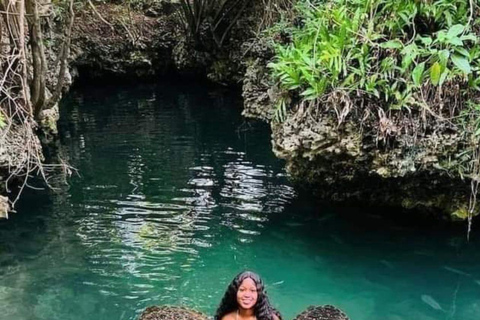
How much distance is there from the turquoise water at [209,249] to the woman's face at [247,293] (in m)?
1.56

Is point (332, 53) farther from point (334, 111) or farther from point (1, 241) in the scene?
point (1, 241)

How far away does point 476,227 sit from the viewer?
704 cm

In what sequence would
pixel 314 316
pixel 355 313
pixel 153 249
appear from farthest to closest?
pixel 153 249 → pixel 355 313 → pixel 314 316

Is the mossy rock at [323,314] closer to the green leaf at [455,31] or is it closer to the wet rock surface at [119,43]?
the green leaf at [455,31]

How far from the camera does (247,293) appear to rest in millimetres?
4129

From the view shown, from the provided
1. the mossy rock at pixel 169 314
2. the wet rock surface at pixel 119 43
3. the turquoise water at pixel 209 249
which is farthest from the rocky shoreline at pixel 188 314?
the wet rock surface at pixel 119 43

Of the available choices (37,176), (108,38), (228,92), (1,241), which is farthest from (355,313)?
Answer: (108,38)

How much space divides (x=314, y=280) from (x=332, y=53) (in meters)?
2.36

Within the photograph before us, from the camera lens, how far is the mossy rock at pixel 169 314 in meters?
4.69

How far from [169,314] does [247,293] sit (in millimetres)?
926

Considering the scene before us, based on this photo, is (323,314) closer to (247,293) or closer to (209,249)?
(247,293)

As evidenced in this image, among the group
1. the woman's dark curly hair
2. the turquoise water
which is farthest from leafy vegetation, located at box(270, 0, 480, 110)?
the woman's dark curly hair

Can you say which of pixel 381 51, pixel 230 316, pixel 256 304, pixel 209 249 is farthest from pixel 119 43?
pixel 256 304

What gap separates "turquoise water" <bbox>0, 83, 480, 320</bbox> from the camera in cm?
578
